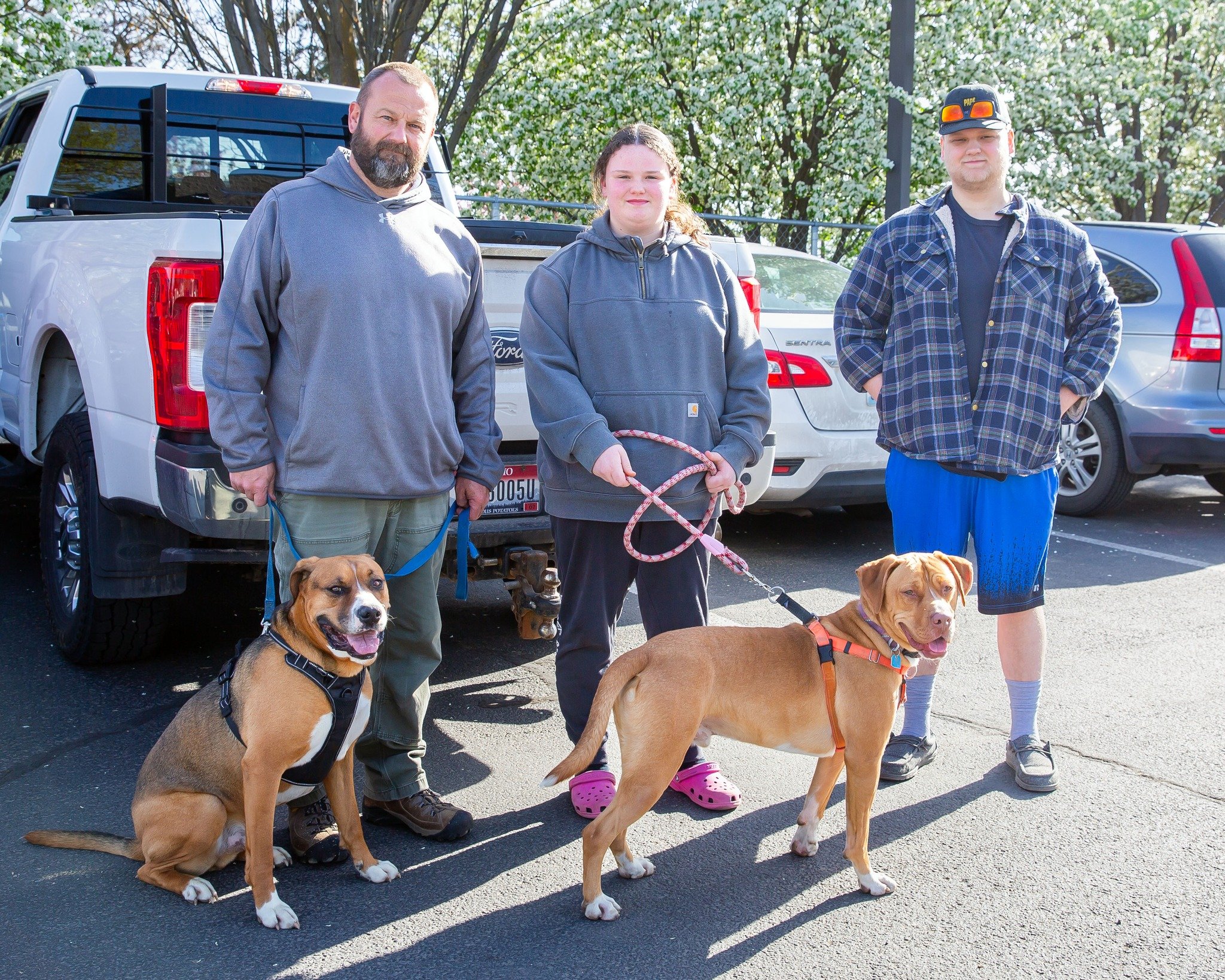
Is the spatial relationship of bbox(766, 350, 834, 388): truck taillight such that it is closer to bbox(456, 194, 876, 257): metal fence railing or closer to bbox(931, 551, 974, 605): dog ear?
bbox(931, 551, 974, 605): dog ear

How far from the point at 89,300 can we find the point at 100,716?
1.59m

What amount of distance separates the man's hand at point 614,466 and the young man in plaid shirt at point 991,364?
112 centimetres

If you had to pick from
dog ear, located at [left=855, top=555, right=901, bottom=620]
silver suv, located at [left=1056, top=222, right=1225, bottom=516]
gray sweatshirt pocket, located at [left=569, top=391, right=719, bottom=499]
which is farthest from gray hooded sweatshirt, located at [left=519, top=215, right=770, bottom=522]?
silver suv, located at [left=1056, top=222, right=1225, bottom=516]

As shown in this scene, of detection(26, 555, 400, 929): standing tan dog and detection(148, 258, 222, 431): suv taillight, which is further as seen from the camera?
detection(148, 258, 222, 431): suv taillight

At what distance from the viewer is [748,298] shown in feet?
16.2

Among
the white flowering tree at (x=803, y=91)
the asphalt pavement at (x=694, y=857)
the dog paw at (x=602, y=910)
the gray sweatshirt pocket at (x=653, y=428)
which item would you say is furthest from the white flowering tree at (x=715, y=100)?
the dog paw at (x=602, y=910)

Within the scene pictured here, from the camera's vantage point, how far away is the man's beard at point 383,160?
3188mm

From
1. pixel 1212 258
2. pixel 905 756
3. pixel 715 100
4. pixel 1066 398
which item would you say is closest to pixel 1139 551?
pixel 1212 258

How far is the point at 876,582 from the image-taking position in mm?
3215

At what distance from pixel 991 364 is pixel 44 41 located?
12534mm

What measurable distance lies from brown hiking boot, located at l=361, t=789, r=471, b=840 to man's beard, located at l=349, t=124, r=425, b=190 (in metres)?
1.88

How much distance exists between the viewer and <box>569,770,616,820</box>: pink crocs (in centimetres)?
360

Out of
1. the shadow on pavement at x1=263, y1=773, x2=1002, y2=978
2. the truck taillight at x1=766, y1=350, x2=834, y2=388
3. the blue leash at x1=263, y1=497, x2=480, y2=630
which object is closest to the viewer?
the shadow on pavement at x1=263, y1=773, x2=1002, y2=978

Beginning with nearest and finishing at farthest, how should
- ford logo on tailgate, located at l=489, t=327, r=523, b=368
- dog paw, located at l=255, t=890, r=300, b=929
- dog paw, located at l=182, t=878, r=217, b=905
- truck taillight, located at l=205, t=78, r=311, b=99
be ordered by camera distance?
1. dog paw, located at l=255, t=890, r=300, b=929
2. dog paw, located at l=182, t=878, r=217, b=905
3. ford logo on tailgate, located at l=489, t=327, r=523, b=368
4. truck taillight, located at l=205, t=78, r=311, b=99
